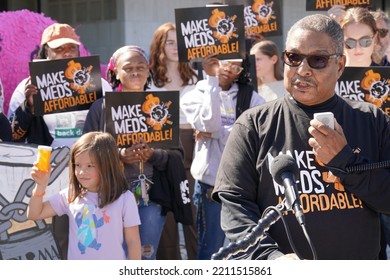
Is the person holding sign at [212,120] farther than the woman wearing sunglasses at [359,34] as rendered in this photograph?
Yes

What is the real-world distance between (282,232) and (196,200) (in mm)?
3737

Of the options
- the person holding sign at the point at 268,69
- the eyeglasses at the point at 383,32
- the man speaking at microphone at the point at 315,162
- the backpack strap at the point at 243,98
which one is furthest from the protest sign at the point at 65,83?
the man speaking at microphone at the point at 315,162

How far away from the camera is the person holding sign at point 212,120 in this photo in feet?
21.8

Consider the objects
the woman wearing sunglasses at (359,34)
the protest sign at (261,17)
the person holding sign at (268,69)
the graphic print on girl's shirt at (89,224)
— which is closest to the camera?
the graphic print on girl's shirt at (89,224)

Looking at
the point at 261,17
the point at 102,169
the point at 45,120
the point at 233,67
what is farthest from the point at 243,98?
the point at 261,17

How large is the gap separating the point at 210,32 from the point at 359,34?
4.33ft

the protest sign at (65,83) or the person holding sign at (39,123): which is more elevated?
the protest sign at (65,83)

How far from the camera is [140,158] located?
603cm

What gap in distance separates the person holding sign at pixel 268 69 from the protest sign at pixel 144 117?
1961 mm

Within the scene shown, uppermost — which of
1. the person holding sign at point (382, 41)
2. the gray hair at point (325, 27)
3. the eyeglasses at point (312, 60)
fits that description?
the gray hair at point (325, 27)

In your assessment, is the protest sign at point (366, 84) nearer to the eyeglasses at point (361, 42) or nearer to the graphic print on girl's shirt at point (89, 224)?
→ the eyeglasses at point (361, 42)

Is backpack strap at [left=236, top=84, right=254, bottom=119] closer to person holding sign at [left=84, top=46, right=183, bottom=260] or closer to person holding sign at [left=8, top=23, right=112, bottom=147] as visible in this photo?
person holding sign at [left=84, top=46, right=183, bottom=260]

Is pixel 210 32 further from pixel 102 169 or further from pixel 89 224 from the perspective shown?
pixel 89 224
